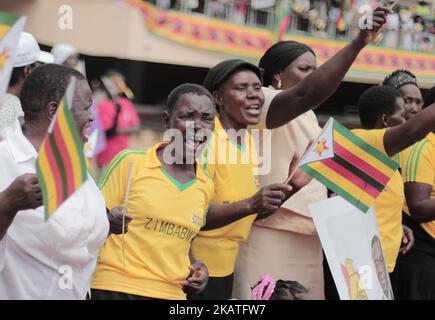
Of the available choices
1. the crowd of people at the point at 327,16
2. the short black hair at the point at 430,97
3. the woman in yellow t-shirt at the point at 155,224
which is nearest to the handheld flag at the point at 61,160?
the woman in yellow t-shirt at the point at 155,224

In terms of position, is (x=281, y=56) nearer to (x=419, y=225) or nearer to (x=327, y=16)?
(x=419, y=225)

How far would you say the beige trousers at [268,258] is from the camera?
444 cm

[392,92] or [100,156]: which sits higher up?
[392,92]

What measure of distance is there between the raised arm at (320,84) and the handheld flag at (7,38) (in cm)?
149

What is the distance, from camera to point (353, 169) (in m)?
4.18

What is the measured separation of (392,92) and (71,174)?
2.68 m

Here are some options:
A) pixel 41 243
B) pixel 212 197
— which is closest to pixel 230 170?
pixel 212 197

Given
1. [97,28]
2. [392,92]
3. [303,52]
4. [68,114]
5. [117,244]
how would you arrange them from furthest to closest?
1. [97,28]
2. [392,92]
3. [303,52]
4. [117,244]
5. [68,114]

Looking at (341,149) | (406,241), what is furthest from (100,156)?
(341,149)

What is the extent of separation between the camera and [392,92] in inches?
196

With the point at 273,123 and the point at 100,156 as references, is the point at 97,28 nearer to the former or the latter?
the point at 100,156

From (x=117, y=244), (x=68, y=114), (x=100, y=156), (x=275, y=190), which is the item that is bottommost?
(x=100, y=156)

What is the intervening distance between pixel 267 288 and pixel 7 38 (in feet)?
6.50

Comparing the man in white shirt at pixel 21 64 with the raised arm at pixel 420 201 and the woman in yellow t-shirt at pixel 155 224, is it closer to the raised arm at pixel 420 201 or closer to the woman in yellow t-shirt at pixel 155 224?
the woman in yellow t-shirt at pixel 155 224
